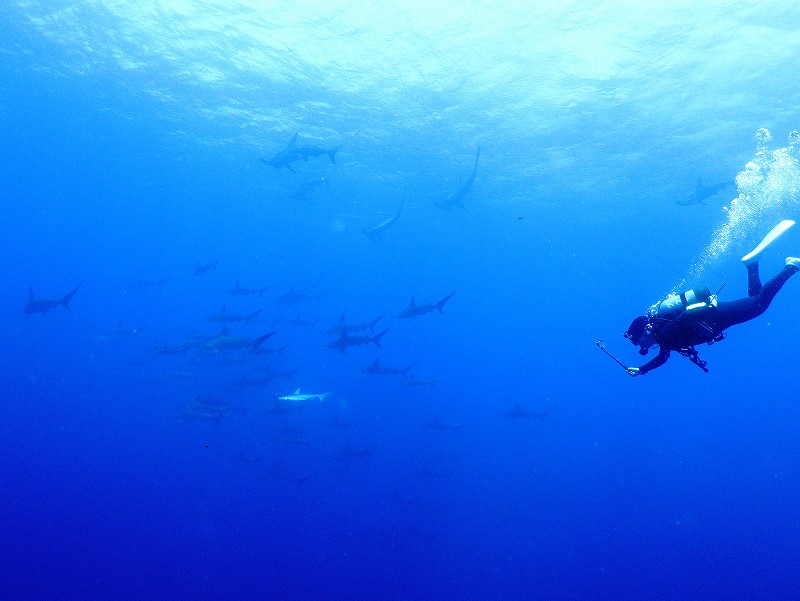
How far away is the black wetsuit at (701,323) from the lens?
637 cm

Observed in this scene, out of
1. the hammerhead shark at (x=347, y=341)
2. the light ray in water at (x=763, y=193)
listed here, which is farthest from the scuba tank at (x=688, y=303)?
the hammerhead shark at (x=347, y=341)

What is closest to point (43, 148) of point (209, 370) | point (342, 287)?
point (209, 370)

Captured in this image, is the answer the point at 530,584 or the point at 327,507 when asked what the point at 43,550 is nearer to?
the point at 327,507

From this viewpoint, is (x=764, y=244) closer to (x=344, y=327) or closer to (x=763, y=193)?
(x=344, y=327)

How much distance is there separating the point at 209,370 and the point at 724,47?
3993cm

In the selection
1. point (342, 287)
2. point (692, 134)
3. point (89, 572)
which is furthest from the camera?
point (342, 287)

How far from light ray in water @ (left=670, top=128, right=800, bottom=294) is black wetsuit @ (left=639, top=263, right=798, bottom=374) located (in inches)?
412

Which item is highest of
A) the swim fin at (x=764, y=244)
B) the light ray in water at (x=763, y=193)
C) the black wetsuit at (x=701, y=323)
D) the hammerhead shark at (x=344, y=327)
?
the light ray in water at (x=763, y=193)

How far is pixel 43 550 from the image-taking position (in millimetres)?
21953

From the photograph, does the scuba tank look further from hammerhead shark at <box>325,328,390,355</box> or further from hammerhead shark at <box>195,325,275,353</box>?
hammerhead shark at <box>195,325,275,353</box>

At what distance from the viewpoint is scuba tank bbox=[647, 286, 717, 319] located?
6371 millimetres

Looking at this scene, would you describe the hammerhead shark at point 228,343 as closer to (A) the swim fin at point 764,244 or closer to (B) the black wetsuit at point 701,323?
(B) the black wetsuit at point 701,323

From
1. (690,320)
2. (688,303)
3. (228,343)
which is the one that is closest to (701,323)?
(690,320)

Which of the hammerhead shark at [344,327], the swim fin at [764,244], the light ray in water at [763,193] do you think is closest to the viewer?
the swim fin at [764,244]
